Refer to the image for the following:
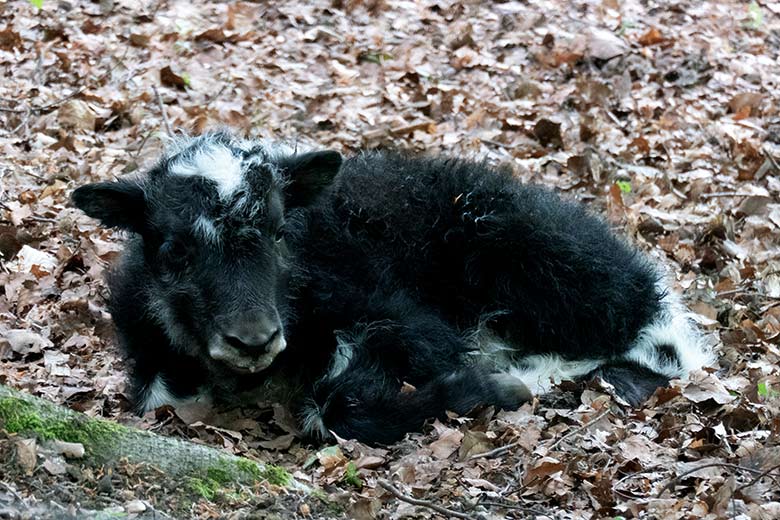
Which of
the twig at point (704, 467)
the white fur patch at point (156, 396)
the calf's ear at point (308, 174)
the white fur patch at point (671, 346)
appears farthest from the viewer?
the white fur patch at point (671, 346)

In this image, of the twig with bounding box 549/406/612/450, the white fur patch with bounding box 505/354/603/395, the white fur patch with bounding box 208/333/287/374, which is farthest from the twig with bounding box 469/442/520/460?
the white fur patch with bounding box 505/354/603/395

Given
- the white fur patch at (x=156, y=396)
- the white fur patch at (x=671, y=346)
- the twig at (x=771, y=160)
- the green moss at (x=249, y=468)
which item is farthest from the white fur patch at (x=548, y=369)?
the twig at (x=771, y=160)

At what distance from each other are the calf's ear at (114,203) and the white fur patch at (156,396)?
36.7 inches

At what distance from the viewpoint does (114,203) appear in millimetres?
6008

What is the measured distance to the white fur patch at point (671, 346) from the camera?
22.6 feet

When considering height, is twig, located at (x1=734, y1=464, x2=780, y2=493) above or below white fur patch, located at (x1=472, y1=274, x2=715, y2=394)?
above

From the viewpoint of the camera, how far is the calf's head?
5578 mm

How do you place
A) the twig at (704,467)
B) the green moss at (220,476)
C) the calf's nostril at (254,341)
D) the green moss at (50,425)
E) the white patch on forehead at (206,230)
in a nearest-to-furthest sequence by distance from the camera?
1. the green moss at (50,425)
2. the green moss at (220,476)
3. the twig at (704,467)
4. the calf's nostril at (254,341)
5. the white patch on forehead at (206,230)

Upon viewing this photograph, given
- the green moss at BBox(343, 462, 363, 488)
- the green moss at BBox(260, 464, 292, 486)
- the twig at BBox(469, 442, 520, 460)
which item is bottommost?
the green moss at BBox(343, 462, 363, 488)

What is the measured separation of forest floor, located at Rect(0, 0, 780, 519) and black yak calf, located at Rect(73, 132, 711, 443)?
0.29 metres

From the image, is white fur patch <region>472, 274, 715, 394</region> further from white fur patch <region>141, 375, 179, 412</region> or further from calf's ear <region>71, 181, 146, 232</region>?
calf's ear <region>71, 181, 146, 232</region>

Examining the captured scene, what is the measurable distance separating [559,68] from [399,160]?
5.21 meters

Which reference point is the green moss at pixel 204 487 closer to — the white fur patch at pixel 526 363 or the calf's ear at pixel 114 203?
the calf's ear at pixel 114 203

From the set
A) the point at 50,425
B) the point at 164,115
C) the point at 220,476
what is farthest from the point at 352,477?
the point at 164,115
